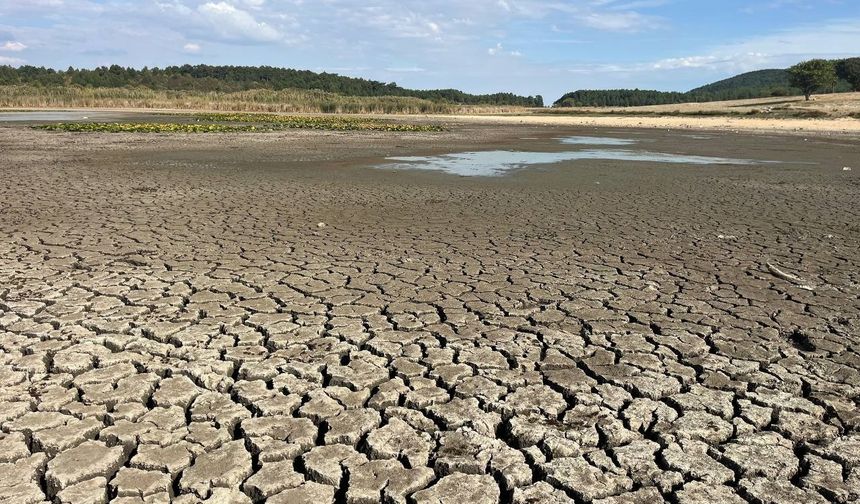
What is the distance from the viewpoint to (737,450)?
3262 millimetres

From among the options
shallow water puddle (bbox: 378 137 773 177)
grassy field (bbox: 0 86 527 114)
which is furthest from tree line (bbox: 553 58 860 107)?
shallow water puddle (bbox: 378 137 773 177)

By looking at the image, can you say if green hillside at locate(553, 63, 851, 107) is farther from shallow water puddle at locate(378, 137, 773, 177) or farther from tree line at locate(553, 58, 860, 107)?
shallow water puddle at locate(378, 137, 773, 177)

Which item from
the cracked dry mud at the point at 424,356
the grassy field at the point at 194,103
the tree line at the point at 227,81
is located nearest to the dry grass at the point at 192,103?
the grassy field at the point at 194,103

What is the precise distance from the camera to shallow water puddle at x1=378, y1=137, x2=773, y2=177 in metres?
16.4

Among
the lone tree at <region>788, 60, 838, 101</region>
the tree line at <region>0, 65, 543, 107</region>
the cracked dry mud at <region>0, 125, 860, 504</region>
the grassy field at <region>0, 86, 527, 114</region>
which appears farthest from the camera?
the tree line at <region>0, 65, 543, 107</region>

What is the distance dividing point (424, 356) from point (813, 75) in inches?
3416

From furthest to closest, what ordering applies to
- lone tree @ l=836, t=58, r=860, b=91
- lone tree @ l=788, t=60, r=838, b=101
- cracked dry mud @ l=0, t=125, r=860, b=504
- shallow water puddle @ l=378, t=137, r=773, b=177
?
lone tree @ l=836, t=58, r=860, b=91, lone tree @ l=788, t=60, r=838, b=101, shallow water puddle @ l=378, t=137, r=773, b=177, cracked dry mud @ l=0, t=125, r=860, b=504

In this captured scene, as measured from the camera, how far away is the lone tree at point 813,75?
76.0 meters

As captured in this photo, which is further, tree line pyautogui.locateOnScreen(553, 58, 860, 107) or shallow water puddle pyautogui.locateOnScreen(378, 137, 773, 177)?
tree line pyautogui.locateOnScreen(553, 58, 860, 107)

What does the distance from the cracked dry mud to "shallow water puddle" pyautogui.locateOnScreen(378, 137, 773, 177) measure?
6531 millimetres

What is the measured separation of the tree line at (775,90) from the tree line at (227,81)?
11.2 meters

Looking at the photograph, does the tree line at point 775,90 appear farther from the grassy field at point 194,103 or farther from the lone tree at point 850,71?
the grassy field at point 194,103

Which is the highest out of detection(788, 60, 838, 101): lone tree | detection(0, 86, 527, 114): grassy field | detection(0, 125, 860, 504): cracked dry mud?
detection(788, 60, 838, 101): lone tree

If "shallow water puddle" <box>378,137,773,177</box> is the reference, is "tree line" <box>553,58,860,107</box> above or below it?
above
